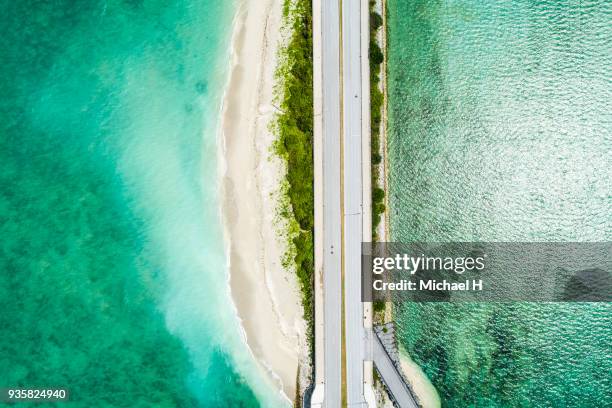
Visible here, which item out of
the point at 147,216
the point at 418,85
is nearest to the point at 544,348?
the point at 418,85

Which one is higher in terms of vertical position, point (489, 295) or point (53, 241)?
point (53, 241)

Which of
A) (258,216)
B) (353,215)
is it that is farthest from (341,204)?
(258,216)

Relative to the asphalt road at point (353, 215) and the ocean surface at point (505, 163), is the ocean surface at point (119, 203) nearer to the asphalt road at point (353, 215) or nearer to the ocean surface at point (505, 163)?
the asphalt road at point (353, 215)

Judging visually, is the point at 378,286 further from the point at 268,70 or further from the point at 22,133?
the point at 22,133

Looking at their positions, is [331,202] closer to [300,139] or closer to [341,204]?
[341,204]

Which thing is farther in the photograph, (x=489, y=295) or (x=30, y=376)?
(x=489, y=295)

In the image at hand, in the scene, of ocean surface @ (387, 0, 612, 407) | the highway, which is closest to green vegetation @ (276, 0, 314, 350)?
the highway

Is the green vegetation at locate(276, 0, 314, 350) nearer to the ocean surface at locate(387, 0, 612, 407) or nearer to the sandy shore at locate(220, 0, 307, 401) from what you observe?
the sandy shore at locate(220, 0, 307, 401)

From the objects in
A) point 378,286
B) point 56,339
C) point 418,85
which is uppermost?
point 418,85
